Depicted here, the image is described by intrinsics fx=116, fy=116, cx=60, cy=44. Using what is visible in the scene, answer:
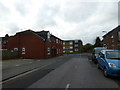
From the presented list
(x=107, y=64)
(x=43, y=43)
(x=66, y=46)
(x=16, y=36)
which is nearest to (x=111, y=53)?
(x=107, y=64)

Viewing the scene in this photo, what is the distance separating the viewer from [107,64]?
7.18 metres

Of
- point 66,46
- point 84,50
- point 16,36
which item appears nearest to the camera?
point 16,36

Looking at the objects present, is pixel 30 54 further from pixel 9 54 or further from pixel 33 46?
pixel 9 54

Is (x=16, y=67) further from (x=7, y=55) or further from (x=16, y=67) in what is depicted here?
(x=7, y=55)

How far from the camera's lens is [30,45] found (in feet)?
92.0

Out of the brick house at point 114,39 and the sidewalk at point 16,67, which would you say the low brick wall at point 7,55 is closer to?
the sidewalk at point 16,67

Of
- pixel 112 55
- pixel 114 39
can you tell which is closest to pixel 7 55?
pixel 112 55

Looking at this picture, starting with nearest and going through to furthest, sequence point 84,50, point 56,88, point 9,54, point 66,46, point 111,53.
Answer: point 56,88 → point 111,53 → point 9,54 → point 84,50 → point 66,46

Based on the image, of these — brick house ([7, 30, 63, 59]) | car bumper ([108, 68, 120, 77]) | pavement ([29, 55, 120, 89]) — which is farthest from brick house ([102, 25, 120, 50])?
car bumper ([108, 68, 120, 77])

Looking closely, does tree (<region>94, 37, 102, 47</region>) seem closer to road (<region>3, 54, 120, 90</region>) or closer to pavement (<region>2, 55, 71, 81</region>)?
pavement (<region>2, 55, 71, 81</region>)

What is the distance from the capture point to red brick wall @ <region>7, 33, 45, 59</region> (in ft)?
89.5

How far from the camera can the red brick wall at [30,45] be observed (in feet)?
89.5

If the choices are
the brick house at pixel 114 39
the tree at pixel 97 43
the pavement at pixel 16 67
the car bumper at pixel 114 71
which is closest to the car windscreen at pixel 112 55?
the car bumper at pixel 114 71

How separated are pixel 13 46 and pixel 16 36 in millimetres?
2710
